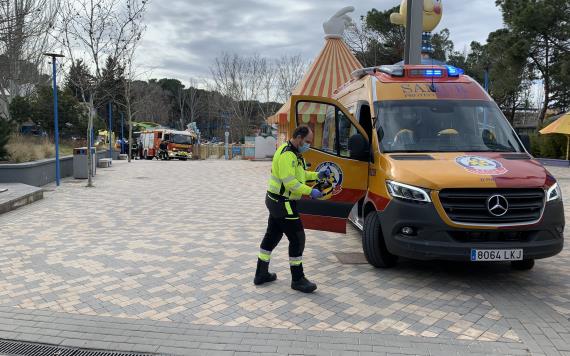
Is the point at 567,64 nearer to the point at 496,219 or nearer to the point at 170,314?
the point at 496,219

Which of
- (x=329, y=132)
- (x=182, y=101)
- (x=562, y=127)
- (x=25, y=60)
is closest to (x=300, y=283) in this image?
(x=329, y=132)

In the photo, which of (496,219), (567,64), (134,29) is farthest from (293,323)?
(567,64)

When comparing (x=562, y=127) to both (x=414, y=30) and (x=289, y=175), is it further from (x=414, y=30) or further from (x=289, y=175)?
(x=289, y=175)

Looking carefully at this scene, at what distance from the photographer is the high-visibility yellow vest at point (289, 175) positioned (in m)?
5.00

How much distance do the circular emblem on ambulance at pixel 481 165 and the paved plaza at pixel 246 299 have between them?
4.38ft

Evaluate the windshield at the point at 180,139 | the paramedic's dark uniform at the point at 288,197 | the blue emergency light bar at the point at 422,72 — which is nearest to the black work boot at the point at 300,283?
the paramedic's dark uniform at the point at 288,197

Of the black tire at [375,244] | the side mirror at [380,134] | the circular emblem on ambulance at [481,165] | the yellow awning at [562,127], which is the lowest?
the black tire at [375,244]

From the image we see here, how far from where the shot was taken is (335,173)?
6.50m

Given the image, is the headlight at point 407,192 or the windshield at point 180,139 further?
the windshield at point 180,139

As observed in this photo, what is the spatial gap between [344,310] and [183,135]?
34.0 meters

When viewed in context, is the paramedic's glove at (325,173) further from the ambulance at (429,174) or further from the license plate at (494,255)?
the license plate at (494,255)

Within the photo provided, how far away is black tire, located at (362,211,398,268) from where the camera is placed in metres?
5.90

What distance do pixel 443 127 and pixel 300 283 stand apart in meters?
2.80

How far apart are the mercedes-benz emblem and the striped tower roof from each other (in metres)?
15.6
